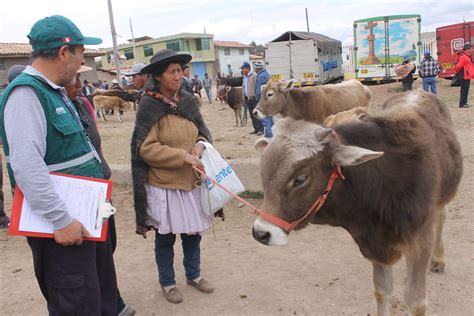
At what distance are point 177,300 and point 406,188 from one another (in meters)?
2.11

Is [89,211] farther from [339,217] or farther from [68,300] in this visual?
[339,217]

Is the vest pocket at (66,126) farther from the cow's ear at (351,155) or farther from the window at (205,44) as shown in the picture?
the window at (205,44)

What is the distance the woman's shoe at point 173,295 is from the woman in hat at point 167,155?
0.52 metres

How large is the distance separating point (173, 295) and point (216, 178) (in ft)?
3.83

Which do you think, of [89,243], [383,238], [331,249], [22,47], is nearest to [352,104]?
[331,249]

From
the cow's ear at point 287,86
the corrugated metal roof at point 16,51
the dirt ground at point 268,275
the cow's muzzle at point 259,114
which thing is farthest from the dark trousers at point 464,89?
the corrugated metal roof at point 16,51

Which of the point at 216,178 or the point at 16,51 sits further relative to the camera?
the point at 16,51

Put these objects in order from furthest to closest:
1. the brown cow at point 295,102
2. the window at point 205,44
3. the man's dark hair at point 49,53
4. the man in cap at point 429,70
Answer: the window at point 205,44 → the man in cap at point 429,70 → the brown cow at point 295,102 → the man's dark hair at point 49,53

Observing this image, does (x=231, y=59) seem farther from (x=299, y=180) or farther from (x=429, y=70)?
(x=299, y=180)

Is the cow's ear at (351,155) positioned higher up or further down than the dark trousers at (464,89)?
higher up

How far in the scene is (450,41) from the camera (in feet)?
60.1

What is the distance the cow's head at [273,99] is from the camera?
9664 millimetres

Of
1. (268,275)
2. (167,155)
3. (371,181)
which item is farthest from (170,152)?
(268,275)

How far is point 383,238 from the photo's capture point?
106 inches
